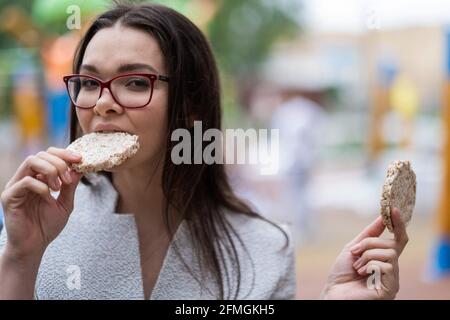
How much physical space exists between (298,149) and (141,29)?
6513 millimetres

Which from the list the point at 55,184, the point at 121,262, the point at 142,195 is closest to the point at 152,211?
the point at 142,195

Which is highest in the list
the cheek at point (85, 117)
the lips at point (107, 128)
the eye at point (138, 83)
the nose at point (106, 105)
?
the eye at point (138, 83)

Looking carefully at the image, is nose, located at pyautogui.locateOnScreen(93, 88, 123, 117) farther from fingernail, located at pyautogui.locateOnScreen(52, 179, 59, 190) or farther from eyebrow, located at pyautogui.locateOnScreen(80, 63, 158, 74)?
fingernail, located at pyautogui.locateOnScreen(52, 179, 59, 190)

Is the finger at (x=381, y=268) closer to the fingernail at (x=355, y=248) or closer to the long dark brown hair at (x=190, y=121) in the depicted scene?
the fingernail at (x=355, y=248)

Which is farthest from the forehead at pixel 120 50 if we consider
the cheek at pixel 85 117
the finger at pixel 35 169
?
the finger at pixel 35 169

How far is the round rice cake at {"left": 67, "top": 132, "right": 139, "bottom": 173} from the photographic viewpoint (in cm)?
168

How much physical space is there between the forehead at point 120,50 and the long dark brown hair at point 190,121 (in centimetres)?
3

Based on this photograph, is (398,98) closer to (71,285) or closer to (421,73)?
(71,285)

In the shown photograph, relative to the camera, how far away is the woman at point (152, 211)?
1.54 m

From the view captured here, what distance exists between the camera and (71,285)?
1791 millimetres

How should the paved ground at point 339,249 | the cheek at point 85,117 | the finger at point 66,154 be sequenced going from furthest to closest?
the paved ground at point 339,249 < the cheek at point 85,117 < the finger at point 66,154

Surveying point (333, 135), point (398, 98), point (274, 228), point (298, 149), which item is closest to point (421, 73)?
point (333, 135)
